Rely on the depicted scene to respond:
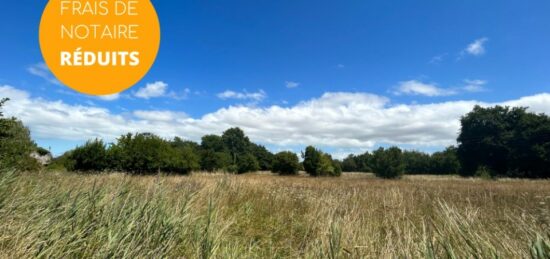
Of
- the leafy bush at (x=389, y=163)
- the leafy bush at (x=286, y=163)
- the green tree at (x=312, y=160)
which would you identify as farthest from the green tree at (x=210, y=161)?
the leafy bush at (x=389, y=163)

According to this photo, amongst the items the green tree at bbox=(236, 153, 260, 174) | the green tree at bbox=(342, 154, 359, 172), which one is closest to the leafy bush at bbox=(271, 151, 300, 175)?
the green tree at bbox=(236, 153, 260, 174)

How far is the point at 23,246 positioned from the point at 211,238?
205 cm

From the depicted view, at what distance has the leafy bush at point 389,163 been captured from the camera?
46.7 meters

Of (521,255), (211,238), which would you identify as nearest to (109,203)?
(211,238)

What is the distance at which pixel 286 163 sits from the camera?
5572cm

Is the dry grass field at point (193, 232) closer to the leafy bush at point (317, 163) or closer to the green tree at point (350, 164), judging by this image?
the leafy bush at point (317, 163)

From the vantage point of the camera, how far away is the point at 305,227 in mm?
6262

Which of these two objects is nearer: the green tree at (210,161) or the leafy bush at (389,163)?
the leafy bush at (389,163)

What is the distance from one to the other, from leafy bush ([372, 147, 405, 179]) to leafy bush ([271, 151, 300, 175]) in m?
12.8

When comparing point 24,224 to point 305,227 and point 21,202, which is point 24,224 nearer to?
point 21,202

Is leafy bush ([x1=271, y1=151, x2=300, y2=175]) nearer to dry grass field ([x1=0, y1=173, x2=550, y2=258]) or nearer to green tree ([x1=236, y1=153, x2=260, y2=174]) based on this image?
green tree ([x1=236, y1=153, x2=260, y2=174])

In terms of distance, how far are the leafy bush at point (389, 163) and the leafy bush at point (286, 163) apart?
41.9 feet

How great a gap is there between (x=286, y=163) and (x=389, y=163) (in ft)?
54.5

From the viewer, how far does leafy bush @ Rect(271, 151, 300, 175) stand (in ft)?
182
